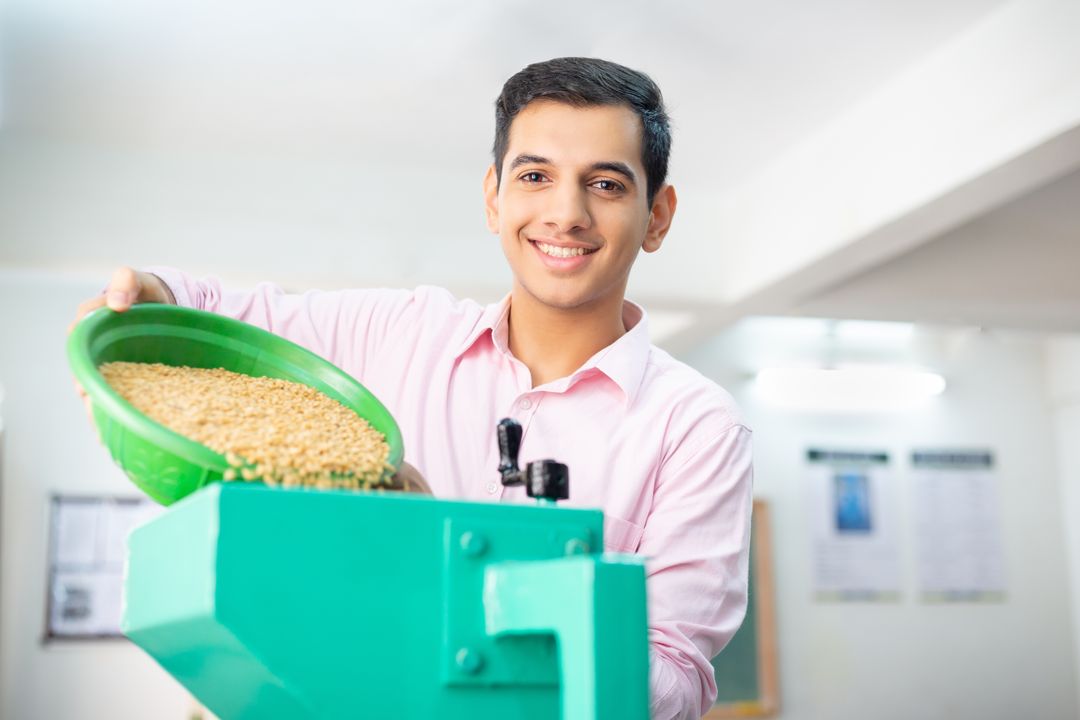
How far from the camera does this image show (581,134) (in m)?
1.36

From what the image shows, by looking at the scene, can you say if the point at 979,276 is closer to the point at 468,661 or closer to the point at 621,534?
the point at 621,534

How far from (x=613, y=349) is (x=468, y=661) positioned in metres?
0.67

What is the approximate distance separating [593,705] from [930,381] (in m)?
6.38

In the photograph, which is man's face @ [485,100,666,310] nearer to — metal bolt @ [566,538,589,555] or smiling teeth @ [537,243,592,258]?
smiling teeth @ [537,243,592,258]

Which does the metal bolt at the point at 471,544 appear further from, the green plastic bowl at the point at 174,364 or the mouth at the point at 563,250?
the mouth at the point at 563,250

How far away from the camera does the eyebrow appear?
4.40ft

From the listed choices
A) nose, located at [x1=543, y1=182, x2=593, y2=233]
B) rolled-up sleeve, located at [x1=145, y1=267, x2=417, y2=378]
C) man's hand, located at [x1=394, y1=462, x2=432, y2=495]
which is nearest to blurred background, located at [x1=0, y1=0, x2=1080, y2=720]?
rolled-up sleeve, located at [x1=145, y1=267, x2=417, y2=378]

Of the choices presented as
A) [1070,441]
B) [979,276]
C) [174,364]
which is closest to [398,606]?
[174,364]

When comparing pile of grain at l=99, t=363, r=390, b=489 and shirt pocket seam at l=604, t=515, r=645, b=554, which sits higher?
pile of grain at l=99, t=363, r=390, b=489

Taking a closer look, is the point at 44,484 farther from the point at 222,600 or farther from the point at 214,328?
the point at 222,600

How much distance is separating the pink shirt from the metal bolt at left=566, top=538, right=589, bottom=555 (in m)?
0.35

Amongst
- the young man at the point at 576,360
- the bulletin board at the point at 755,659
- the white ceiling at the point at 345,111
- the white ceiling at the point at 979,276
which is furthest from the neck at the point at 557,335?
the bulletin board at the point at 755,659

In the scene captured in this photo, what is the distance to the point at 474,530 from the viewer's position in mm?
814

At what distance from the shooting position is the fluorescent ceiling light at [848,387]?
638 cm
